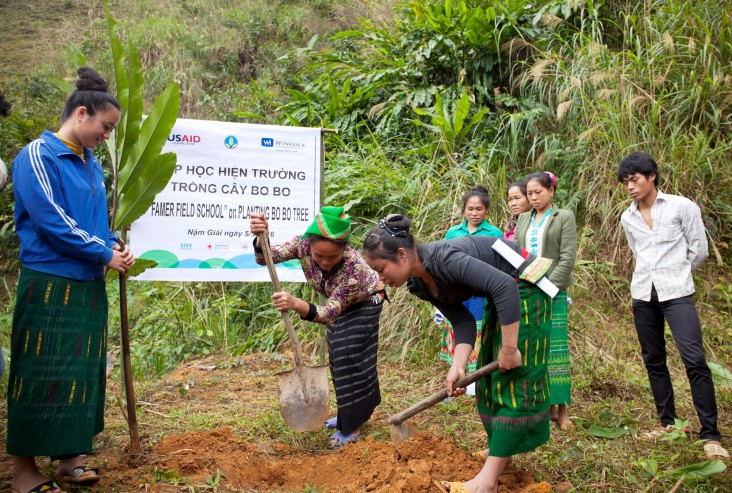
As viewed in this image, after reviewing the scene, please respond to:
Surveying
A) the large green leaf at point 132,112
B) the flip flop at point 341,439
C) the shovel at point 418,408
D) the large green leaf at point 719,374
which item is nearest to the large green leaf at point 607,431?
the large green leaf at point 719,374

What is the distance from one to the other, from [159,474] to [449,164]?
14.7 ft

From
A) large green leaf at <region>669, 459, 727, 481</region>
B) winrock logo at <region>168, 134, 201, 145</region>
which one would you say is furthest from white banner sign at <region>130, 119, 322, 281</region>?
large green leaf at <region>669, 459, 727, 481</region>

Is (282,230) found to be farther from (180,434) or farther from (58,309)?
(58,309)

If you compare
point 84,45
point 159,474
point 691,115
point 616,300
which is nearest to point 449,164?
point 616,300

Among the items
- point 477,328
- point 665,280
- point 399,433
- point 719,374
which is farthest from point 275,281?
point 719,374

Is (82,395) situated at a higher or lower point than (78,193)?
lower

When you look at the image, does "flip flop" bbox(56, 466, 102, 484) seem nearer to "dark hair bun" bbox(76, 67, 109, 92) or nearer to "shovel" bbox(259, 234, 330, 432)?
"shovel" bbox(259, 234, 330, 432)

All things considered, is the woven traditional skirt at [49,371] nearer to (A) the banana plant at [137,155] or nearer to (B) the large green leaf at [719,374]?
(A) the banana plant at [137,155]

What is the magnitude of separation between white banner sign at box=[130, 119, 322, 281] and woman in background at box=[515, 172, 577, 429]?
1.53 meters

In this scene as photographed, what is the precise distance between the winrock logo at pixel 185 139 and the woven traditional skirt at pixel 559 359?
8.56ft

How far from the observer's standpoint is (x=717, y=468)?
2.88m

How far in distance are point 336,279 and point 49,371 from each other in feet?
4.99

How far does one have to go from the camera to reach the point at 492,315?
2.87 meters

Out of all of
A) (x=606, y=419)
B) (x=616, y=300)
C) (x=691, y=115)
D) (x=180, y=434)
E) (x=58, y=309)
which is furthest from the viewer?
(x=691, y=115)
